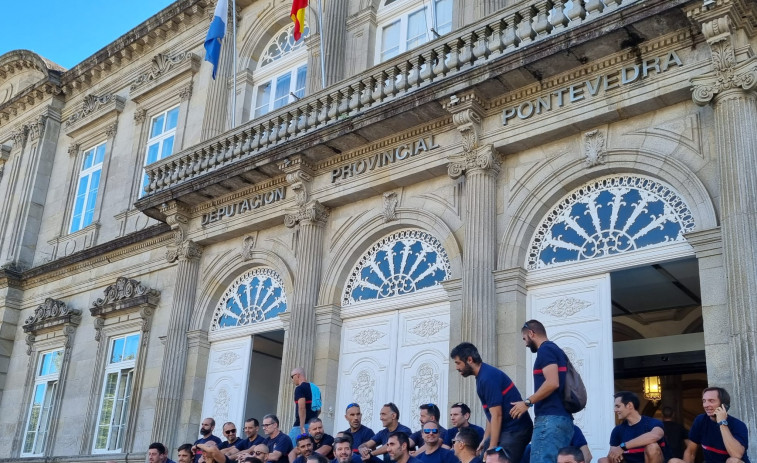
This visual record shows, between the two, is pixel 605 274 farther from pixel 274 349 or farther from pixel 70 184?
pixel 70 184

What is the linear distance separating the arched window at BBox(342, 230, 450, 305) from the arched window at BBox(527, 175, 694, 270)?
1.67 meters

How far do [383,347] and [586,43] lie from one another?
5.27 metres

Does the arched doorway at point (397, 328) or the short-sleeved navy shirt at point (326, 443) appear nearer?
the short-sleeved navy shirt at point (326, 443)

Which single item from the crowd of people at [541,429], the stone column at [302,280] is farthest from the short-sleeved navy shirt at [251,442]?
the crowd of people at [541,429]

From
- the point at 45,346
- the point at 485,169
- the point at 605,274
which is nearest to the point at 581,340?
the point at 605,274

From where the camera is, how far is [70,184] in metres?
21.7

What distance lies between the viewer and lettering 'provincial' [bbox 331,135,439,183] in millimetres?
11891

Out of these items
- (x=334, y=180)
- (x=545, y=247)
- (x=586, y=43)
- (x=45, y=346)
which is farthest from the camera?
(x=45, y=346)

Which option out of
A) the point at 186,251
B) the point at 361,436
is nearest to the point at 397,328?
the point at 361,436

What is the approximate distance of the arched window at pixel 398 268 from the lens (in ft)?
38.9

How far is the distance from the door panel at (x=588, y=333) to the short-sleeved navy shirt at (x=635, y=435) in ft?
7.61

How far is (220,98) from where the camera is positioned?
57.0 ft

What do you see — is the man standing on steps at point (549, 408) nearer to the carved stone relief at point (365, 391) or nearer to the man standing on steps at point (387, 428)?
the man standing on steps at point (387, 428)

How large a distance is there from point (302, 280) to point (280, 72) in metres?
6.00
